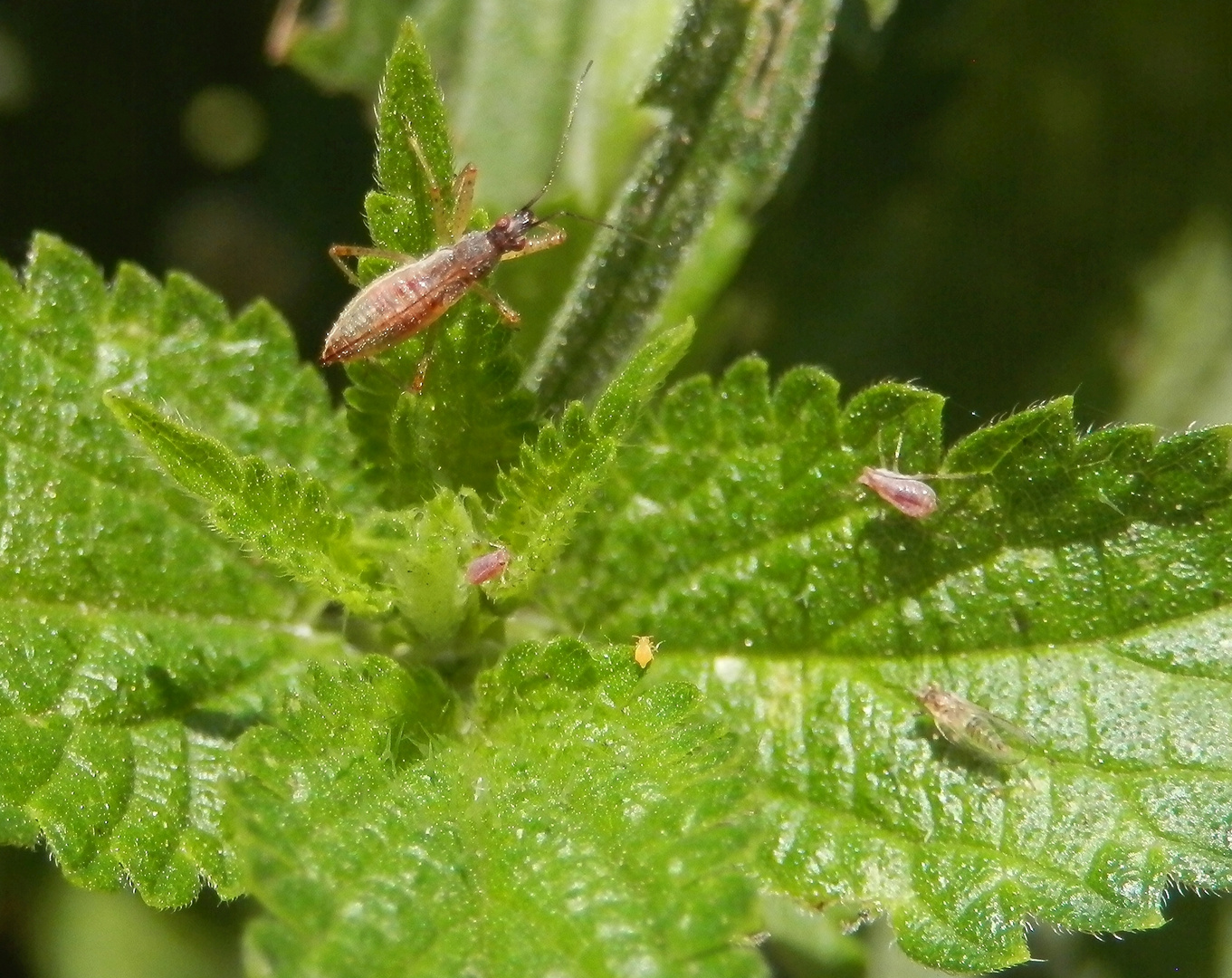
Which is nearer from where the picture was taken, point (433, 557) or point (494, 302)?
point (433, 557)

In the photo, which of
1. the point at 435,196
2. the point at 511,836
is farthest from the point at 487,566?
the point at 435,196

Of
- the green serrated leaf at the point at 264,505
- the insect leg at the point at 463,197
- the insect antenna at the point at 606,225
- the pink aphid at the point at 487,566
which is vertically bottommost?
the pink aphid at the point at 487,566

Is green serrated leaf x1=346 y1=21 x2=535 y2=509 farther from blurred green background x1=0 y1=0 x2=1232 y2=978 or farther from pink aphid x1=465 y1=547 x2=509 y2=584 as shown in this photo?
blurred green background x1=0 y1=0 x2=1232 y2=978

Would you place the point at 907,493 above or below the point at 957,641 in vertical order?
above

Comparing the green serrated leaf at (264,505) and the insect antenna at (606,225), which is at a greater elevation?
the insect antenna at (606,225)

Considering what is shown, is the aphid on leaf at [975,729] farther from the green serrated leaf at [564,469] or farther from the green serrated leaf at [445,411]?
the green serrated leaf at [445,411]

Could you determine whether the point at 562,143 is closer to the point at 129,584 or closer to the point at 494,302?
the point at 494,302

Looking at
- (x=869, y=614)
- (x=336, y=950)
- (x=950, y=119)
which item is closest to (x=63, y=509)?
(x=336, y=950)

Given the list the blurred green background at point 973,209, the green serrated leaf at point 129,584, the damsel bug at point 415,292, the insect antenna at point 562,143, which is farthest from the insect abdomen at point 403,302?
the blurred green background at point 973,209
